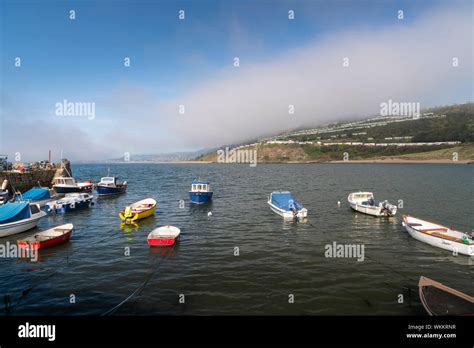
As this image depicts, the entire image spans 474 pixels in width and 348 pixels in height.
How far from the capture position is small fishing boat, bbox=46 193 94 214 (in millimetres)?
49250

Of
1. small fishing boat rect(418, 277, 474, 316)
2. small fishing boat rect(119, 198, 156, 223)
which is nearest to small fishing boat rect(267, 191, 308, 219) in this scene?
small fishing boat rect(119, 198, 156, 223)

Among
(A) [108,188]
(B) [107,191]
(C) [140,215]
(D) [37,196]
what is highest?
(D) [37,196]

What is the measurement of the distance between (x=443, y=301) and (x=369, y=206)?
97.2 feet

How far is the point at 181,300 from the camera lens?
18.7 m

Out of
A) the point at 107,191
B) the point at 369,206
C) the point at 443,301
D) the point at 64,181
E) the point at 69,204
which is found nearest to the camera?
the point at 443,301

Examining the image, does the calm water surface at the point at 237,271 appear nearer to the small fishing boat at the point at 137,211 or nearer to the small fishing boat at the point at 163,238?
the small fishing boat at the point at 163,238

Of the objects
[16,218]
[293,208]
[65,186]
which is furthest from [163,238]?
[65,186]

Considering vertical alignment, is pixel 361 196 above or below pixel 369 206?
above

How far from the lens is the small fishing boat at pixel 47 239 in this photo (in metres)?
27.8

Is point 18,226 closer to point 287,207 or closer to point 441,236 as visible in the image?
point 287,207

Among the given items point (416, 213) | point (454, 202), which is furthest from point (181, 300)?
point (454, 202)

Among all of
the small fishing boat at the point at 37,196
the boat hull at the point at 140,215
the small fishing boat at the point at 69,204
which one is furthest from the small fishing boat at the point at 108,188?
the boat hull at the point at 140,215

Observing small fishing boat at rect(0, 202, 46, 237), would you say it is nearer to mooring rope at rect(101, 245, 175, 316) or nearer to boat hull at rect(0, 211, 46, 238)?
boat hull at rect(0, 211, 46, 238)

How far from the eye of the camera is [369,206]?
1735 inches
